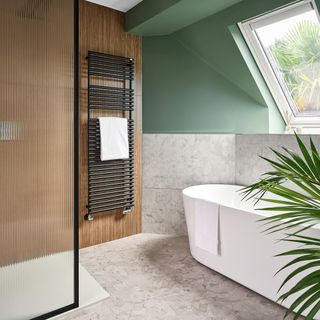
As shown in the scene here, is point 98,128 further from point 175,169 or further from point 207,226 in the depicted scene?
point 207,226

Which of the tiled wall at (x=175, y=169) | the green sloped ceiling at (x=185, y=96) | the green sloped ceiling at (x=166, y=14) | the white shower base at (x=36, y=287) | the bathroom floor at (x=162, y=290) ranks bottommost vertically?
the bathroom floor at (x=162, y=290)

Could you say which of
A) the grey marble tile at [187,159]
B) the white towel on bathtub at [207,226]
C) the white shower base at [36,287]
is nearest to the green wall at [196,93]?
the grey marble tile at [187,159]

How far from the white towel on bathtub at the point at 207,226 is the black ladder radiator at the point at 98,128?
3.68ft

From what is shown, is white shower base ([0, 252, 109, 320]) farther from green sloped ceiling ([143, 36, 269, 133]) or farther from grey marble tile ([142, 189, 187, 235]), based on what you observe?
green sloped ceiling ([143, 36, 269, 133])

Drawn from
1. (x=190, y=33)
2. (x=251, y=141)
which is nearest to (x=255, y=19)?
(x=190, y=33)

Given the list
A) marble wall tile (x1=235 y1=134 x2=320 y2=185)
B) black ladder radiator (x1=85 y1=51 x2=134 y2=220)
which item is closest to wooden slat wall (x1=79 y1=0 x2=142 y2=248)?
black ladder radiator (x1=85 y1=51 x2=134 y2=220)

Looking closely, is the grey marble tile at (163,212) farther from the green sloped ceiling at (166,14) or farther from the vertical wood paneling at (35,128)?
the green sloped ceiling at (166,14)

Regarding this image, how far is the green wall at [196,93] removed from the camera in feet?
12.1

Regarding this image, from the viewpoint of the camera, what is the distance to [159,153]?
3.83m

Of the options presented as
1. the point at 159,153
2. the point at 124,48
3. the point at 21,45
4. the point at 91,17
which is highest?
the point at 91,17

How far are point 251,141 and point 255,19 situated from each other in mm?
1364

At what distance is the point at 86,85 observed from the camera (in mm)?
3268

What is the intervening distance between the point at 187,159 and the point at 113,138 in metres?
1.00

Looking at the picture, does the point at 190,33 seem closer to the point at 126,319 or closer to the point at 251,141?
the point at 251,141
